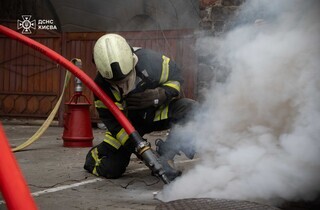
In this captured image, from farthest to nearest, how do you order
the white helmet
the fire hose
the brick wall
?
the brick wall, the white helmet, the fire hose

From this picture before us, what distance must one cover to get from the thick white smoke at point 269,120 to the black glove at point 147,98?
0.60 meters

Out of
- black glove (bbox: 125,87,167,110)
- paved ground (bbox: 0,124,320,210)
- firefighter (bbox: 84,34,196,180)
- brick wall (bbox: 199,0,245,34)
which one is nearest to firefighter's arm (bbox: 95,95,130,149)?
firefighter (bbox: 84,34,196,180)

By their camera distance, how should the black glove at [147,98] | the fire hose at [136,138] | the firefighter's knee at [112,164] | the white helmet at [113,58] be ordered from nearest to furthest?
the fire hose at [136,138], the white helmet at [113,58], the black glove at [147,98], the firefighter's knee at [112,164]

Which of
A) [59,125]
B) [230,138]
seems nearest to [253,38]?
[230,138]

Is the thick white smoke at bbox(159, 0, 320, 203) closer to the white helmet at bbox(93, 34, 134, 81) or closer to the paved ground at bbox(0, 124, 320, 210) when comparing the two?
the paved ground at bbox(0, 124, 320, 210)

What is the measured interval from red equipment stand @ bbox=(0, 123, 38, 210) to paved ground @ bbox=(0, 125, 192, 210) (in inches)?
80.7

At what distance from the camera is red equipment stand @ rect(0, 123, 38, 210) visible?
0.97 meters

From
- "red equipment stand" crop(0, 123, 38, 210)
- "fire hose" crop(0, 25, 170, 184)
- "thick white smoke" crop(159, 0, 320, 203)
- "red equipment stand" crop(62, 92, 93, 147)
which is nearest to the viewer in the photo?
"red equipment stand" crop(0, 123, 38, 210)

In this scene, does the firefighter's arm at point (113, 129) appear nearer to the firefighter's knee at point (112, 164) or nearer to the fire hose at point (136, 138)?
the firefighter's knee at point (112, 164)

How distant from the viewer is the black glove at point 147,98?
3.69 metres

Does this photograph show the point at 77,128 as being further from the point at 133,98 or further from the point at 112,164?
the point at 133,98

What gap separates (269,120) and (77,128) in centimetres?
378

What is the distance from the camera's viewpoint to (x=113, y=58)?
134 inches

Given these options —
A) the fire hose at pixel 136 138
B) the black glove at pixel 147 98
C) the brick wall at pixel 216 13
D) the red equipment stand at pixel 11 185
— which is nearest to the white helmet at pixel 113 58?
the fire hose at pixel 136 138
